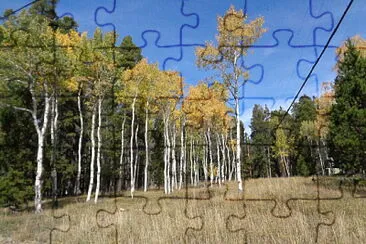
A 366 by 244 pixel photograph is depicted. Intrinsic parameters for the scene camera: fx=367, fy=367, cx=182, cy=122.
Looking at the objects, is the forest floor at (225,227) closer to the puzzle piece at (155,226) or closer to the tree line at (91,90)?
the puzzle piece at (155,226)

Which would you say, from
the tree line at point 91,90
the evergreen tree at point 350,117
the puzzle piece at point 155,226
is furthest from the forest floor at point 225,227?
the evergreen tree at point 350,117

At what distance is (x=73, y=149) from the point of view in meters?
37.2

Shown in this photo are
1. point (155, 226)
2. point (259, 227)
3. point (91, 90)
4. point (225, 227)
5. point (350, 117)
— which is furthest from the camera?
point (91, 90)

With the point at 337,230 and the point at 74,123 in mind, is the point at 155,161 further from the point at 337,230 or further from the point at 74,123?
the point at 337,230

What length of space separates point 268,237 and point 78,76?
16981 millimetres

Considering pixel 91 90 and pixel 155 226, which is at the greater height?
pixel 91 90

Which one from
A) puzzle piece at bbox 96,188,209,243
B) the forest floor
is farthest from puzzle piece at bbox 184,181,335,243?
puzzle piece at bbox 96,188,209,243

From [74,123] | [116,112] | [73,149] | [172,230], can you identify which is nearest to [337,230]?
[172,230]

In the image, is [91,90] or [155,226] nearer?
[155,226]

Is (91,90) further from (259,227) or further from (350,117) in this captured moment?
(259,227)

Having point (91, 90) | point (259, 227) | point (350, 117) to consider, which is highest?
point (91, 90)

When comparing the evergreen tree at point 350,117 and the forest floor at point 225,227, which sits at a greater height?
the evergreen tree at point 350,117

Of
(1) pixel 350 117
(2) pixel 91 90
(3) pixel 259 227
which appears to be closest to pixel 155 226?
(3) pixel 259 227

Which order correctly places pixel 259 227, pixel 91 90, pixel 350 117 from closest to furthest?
pixel 259 227
pixel 350 117
pixel 91 90
